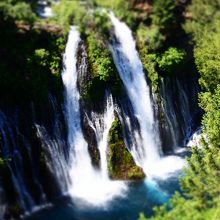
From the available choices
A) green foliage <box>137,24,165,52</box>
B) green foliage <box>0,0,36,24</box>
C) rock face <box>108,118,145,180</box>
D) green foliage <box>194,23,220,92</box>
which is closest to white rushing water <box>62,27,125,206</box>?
rock face <box>108,118,145,180</box>

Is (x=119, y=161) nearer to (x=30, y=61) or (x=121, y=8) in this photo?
(x=30, y=61)

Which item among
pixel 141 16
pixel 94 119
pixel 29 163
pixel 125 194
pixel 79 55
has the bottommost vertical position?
pixel 125 194

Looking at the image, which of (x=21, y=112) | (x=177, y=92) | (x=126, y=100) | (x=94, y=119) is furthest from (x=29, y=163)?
(x=177, y=92)

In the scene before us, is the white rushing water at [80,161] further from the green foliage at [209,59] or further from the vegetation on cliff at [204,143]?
the green foliage at [209,59]

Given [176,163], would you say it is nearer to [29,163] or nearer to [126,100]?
[126,100]

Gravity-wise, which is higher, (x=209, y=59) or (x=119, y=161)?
(x=209, y=59)

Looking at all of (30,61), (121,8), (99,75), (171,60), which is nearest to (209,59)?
(171,60)

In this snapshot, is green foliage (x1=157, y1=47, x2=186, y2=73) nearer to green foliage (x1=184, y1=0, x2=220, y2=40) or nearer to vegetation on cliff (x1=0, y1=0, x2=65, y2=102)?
green foliage (x1=184, y1=0, x2=220, y2=40)
